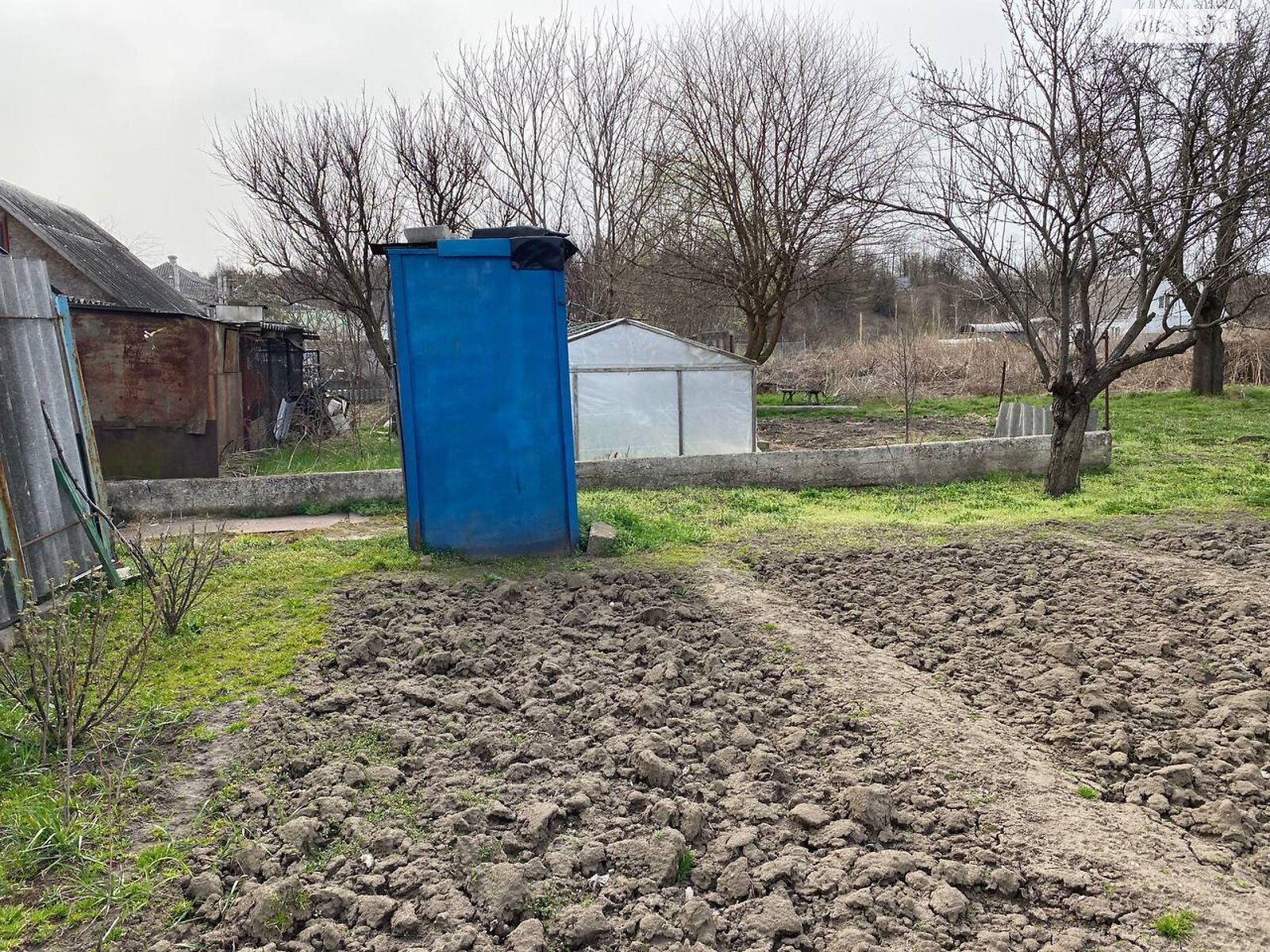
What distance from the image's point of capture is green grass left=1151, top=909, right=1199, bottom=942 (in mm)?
2492

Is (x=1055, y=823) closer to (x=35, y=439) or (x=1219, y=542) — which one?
(x=1219, y=542)

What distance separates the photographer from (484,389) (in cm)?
693

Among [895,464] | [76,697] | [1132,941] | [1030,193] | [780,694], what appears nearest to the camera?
[1132,941]

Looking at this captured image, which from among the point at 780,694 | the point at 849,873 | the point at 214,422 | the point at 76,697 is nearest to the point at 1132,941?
the point at 849,873

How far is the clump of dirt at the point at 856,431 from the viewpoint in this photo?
50.5 feet

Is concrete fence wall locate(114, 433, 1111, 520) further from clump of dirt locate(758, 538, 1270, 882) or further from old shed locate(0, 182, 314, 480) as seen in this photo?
clump of dirt locate(758, 538, 1270, 882)

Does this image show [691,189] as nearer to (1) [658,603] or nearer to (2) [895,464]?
(2) [895,464]

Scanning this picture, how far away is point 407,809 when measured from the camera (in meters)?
3.16

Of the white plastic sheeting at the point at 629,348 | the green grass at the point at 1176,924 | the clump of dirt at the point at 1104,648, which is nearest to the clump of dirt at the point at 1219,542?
the clump of dirt at the point at 1104,648

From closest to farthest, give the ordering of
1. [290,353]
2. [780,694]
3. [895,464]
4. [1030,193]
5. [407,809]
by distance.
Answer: [407,809]
[780,694]
[1030,193]
[895,464]
[290,353]

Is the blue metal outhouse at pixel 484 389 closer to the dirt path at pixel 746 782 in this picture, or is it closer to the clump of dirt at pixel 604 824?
the dirt path at pixel 746 782

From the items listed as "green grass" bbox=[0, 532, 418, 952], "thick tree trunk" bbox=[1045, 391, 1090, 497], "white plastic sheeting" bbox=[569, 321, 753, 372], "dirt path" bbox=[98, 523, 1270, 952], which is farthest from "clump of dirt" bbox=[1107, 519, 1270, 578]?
"white plastic sheeting" bbox=[569, 321, 753, 372]

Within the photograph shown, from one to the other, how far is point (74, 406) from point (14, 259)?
1.03 metres

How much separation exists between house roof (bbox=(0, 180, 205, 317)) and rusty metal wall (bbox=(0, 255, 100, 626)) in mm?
9441
